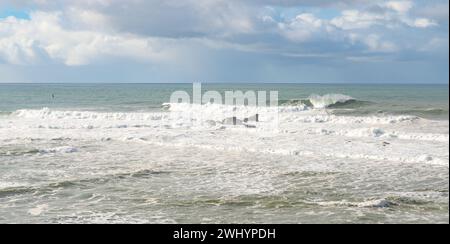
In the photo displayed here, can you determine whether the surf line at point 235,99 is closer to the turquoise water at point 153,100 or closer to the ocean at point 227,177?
the turquoise water at point 153,100

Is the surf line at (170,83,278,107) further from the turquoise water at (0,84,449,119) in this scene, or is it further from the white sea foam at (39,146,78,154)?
the white sea foam at (39,146,78,154)

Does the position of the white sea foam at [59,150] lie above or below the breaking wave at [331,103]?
below

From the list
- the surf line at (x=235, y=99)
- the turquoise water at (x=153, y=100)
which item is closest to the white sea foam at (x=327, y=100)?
the turquoise water at (x=153, y=100)

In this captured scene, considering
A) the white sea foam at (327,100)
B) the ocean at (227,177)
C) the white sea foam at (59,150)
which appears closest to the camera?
the ocean at (227,177)

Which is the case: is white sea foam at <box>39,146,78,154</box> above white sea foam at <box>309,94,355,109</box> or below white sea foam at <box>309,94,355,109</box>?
below

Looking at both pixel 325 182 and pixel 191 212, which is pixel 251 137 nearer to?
pixel 325 182

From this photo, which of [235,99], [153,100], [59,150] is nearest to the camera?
[59,150]

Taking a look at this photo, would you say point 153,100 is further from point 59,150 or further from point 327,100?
point 59,150

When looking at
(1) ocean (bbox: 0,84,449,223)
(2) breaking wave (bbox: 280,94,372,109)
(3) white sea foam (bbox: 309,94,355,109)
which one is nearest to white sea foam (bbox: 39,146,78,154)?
(1) ocean (bbox: 0,84,449,223)

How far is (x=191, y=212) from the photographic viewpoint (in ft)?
30.5

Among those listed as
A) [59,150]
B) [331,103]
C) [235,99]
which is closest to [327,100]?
[331,103]
